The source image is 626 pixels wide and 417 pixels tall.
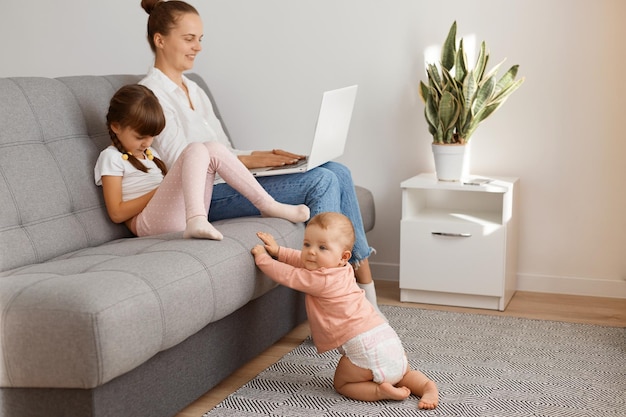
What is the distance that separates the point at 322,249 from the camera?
7.61 feet

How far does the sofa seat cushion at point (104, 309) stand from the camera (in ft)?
5.77

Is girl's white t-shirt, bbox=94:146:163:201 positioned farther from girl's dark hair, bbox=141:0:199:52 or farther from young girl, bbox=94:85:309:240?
girl's dark hair, bbox=141:0:199:52

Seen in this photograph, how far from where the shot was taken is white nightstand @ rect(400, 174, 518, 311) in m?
3.19

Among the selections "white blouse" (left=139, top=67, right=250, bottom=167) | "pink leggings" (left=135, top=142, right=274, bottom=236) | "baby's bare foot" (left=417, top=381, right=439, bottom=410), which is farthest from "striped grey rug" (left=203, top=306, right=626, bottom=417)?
"white blouse" (left=139, top=67, right=250, bottom=167)

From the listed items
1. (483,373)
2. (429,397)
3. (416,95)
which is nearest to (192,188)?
(429,397)

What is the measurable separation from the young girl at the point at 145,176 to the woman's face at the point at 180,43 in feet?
1.18

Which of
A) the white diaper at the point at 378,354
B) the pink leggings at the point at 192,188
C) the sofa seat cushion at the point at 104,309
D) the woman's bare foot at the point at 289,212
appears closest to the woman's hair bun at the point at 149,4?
the pink leggings at the point at 192,188

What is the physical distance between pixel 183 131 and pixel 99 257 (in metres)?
0.78

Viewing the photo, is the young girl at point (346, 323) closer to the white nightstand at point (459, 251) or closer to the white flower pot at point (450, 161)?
the white nightstand at point (459, 251)

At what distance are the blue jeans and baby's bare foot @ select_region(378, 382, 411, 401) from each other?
0.67m

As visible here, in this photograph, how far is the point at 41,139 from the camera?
8.47 ft

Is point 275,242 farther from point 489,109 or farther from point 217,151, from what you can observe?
point 489,109

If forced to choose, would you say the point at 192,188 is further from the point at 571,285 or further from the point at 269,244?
the point at 571,285

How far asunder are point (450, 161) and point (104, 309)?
1879mm
